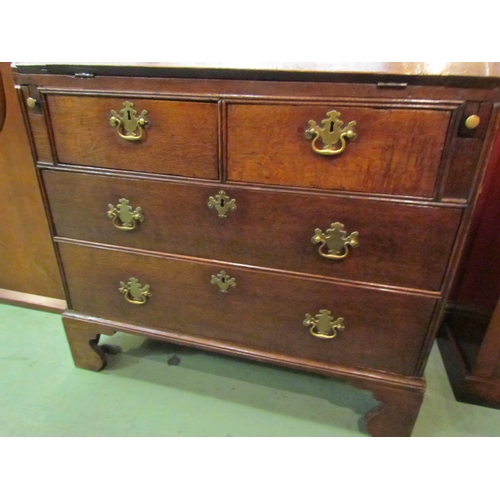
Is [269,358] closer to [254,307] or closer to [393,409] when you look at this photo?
[254,307]

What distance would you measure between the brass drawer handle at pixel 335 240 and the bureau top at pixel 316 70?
32cm

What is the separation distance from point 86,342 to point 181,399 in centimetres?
39

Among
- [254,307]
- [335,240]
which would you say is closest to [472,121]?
[335,240]

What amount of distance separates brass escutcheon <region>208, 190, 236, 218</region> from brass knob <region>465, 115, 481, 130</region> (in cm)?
52

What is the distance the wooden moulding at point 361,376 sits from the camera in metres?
0.97

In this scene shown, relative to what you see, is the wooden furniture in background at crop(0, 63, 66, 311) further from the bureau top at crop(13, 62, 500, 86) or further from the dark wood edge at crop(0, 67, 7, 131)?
the bureau top at crop(13, 62, 500, 86)

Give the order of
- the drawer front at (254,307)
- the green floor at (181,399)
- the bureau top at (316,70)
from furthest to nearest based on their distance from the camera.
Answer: the green floor at (181,399) → the drawer front at (254,307) → the bureau top at (316,70)

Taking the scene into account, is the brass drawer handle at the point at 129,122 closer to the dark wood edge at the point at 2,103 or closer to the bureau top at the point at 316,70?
the bureau top at the point at 316,70

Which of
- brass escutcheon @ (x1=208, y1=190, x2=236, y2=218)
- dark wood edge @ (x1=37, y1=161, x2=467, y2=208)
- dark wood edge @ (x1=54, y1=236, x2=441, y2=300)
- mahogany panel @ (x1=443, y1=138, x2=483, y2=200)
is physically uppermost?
mahogany panel @ (x1=443, y1=138, x2=483, y2=200)

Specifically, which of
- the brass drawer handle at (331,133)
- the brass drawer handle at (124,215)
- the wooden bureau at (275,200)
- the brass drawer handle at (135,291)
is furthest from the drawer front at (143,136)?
the brass drawer handle at (135,291)

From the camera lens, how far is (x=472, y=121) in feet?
2.24

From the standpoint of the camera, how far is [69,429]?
3.52 feet

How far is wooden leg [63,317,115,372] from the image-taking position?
122cm

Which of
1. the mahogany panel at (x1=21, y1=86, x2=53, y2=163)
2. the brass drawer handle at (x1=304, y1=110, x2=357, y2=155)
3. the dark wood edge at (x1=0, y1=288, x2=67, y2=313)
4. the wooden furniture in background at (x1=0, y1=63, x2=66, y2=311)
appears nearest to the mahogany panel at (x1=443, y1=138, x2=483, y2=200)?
the brass drawer handle at (x1=304, y1=110, x2=357, y2=155)
